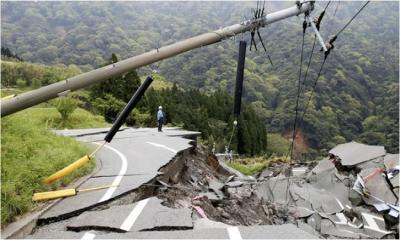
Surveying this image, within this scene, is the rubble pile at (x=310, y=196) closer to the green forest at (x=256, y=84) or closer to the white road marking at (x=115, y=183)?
the white road marking at (x=115, y=183)

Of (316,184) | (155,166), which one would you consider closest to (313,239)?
(155,166)

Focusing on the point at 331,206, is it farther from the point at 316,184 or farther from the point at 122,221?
the point at 122,221

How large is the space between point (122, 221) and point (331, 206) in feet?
31.0

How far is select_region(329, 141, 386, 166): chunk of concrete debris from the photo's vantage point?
17.7 metres

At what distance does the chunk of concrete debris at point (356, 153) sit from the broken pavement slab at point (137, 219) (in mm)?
12602

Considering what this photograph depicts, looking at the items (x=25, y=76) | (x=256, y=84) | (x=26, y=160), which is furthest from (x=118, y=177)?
(x=256, y=84)

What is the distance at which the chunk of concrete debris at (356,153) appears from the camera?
58.1 feet

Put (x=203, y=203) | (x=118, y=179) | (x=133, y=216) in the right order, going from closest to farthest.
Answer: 1. (x=133, y=216)
2. (x=203, y=203)
3. (x=118, y=179)

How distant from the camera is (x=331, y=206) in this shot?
14.2m

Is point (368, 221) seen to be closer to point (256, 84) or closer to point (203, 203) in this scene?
point (203, 203)

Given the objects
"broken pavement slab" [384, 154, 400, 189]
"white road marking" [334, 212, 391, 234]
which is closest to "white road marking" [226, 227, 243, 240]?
"white road marking" [334, 212, 391, 234]

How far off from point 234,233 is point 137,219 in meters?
1.71

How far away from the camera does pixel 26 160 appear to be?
8.53 m

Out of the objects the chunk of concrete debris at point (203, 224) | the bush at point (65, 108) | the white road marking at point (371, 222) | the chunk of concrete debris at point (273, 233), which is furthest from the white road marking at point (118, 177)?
the bush at point (65, 108)
